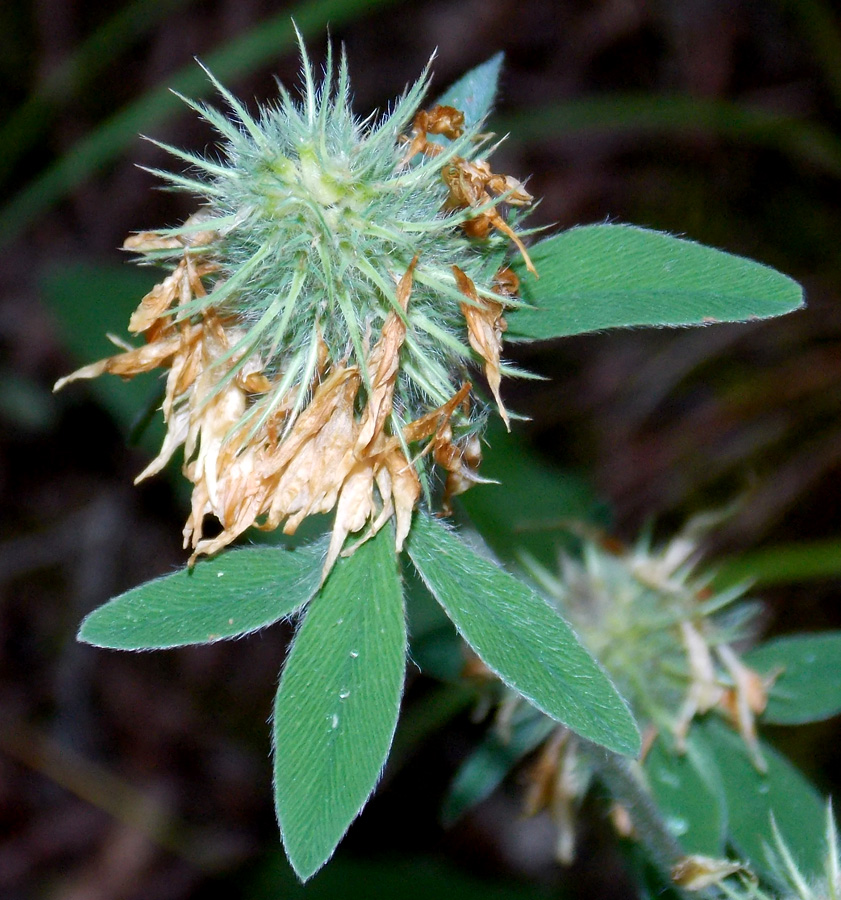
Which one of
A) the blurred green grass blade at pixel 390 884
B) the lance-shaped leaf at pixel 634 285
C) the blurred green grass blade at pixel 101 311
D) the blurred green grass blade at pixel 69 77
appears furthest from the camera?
the blurred green grass blade at pixel 69 77

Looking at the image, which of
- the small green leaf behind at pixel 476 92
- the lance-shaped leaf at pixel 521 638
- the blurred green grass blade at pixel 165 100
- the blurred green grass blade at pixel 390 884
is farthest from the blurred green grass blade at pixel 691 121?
the lance-shaped leaf at pixel 521 638

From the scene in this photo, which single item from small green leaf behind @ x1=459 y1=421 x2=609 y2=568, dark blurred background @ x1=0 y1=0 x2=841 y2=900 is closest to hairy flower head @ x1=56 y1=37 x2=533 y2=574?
small green leaf behind @ x1=459 y1=421 x2=609 y2=568

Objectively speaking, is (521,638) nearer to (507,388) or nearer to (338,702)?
(338,702)

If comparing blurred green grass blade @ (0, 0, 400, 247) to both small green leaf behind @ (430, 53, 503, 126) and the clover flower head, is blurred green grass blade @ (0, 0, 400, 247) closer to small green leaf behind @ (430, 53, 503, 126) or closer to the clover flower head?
small green leaf behind @ (430, 53, 503, 126)

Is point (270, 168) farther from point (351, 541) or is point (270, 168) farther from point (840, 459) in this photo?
point (840, 459)

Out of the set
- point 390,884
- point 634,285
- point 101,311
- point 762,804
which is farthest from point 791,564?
point 101,311

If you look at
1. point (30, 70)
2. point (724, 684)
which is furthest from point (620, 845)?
point (30, 70)

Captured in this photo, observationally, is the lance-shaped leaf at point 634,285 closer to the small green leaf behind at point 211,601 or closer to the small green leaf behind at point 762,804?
the small green leaf behind at point 211,601
